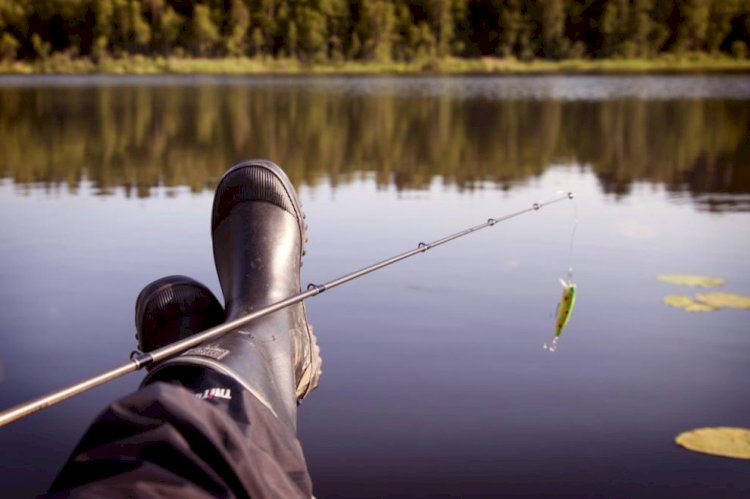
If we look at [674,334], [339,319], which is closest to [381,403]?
[339,319]

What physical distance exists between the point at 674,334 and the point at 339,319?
50.8 inches

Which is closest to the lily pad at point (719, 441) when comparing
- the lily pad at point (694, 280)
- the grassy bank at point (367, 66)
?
the lily pad at point (694, 280)

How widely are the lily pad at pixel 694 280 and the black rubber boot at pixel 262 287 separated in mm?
2048

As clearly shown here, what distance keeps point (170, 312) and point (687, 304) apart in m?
2.29

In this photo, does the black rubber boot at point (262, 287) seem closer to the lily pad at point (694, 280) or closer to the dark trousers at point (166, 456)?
the dark trousers at point (166, 456)

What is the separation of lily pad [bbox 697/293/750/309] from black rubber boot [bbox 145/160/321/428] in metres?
1.88

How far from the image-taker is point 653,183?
26.6 feet

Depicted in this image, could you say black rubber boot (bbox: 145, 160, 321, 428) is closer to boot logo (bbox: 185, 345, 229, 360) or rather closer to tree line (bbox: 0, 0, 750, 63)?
boot logo (bbox: 185, 345, 229, 360)

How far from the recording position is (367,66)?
60.7 metres

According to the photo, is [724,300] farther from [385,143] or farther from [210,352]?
[385,143]

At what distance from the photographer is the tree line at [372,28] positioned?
189 ft

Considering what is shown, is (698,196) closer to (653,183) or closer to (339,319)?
(653,183)

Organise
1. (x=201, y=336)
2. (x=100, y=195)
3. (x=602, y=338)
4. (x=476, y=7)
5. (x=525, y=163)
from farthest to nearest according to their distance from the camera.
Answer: (x=476, y=7), (x=525, y=163), (x=100, y=195), (x=602, y=338), (x=201, y=336)

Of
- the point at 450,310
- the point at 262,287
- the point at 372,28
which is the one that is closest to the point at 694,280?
the point at 450,310
